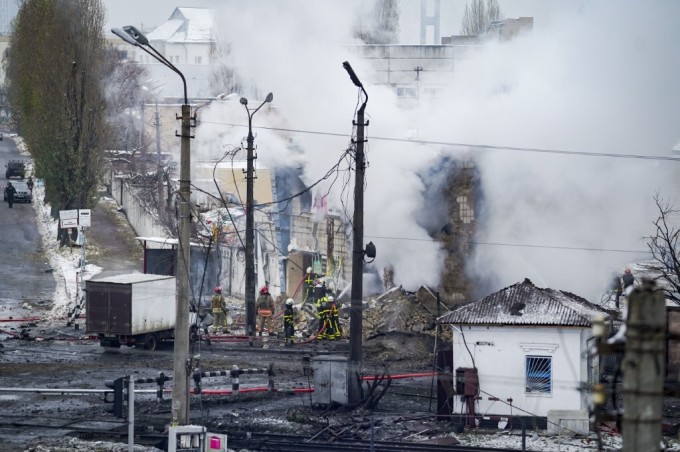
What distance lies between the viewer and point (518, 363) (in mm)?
17953

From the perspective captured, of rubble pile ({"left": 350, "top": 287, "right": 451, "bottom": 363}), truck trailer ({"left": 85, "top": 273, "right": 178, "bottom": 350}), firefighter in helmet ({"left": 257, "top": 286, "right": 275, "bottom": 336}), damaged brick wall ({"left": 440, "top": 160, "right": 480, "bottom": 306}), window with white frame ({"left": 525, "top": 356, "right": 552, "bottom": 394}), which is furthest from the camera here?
damaged brick wall ({"left": 440, "top": 160, "right": 480, "bottom": 306})

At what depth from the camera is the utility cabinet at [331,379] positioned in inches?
725

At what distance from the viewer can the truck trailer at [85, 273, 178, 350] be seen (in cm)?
2458

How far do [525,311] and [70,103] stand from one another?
29.9 meters

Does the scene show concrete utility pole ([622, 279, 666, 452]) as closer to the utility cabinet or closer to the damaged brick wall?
the utility cabinet

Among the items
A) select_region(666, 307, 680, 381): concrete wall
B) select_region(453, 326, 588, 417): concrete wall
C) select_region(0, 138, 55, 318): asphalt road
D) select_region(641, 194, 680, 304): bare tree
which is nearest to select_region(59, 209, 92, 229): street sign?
select_region(0, 138, 55, 318): asphalt road

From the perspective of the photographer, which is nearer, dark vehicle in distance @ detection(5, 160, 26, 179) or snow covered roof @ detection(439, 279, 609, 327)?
snow covered roof @ detection(439, 279, 609, 327)

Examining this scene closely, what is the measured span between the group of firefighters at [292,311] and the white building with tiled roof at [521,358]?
25.6 ft

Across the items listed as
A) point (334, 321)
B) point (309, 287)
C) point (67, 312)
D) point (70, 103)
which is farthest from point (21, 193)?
point (334, 321)

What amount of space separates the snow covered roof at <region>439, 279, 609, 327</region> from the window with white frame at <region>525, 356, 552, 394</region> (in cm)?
64

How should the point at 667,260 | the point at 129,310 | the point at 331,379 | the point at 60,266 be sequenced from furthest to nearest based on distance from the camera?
1. the point at 60,266
2. the point at 667,260
3. the point at 129,310
4. the point at 331,379

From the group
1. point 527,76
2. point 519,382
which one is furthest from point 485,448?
point 527,76

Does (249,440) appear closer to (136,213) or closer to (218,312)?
(218,312)

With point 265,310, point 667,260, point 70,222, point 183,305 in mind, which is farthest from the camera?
point 70,222
